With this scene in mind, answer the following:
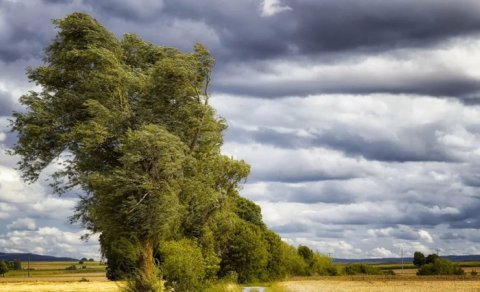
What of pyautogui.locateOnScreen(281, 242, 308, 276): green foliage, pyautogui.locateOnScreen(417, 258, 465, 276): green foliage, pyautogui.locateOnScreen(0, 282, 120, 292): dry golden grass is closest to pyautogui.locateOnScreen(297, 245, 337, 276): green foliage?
pyautogui.locateOnScreen(281, 242, 308, 276): green foliage

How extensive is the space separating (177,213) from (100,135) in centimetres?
829

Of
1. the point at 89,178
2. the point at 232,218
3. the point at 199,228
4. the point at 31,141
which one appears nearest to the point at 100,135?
the point at 89,178

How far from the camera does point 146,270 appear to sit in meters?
48.0

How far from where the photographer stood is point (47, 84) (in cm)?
5212

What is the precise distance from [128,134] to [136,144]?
1.14 m

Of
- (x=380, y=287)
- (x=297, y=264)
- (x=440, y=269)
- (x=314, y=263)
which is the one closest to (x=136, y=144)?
(x=380, y=287)

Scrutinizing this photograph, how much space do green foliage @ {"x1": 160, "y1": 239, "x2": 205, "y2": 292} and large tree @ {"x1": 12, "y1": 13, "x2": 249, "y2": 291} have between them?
139 centimetres

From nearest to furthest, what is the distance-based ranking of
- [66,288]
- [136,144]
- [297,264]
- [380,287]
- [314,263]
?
[136,144], [380,287], [66,288], [297,264], [314,263]

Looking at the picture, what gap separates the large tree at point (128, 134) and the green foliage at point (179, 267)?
1.39 m

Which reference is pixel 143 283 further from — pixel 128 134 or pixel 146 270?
pixel 128 134

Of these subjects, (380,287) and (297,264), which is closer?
(380,287)

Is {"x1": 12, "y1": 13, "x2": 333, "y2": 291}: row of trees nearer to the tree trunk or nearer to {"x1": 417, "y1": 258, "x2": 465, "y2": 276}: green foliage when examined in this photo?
the tree trunk

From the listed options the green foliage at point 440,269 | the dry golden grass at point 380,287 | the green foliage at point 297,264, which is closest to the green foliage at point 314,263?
the green foliage at point 297,264

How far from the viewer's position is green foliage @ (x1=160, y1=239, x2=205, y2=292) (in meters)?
46.7
